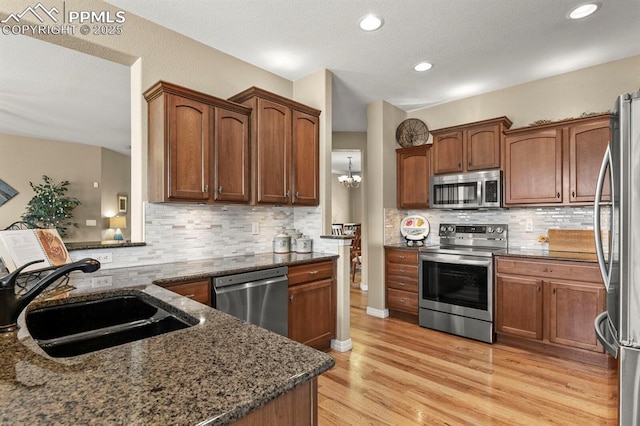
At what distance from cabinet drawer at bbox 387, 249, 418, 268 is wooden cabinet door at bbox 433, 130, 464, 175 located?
1053mm

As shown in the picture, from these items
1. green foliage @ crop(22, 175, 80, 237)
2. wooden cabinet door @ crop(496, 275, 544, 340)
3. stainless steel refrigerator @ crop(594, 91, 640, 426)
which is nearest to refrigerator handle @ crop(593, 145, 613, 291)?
stainless steel refrigerator @ crop(594, 91, 640, 426)

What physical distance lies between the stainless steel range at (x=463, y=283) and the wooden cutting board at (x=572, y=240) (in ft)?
1.53

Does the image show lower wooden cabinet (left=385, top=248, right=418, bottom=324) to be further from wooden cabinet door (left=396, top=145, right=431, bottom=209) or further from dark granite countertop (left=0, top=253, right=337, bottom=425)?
dark granite countertop (left=0, top=253, right=337, bottom=425)

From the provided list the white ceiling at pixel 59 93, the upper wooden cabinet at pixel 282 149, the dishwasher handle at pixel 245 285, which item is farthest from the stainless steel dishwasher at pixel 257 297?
the white ceiling at pixel 59 93

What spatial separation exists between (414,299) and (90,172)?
7085 mm

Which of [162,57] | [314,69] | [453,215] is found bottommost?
[453,215]

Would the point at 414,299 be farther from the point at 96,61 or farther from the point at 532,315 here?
the point at 96,61

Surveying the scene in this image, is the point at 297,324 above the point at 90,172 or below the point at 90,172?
below

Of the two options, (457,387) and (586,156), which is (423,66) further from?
(457,387)

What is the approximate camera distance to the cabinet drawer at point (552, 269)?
278 centimetres

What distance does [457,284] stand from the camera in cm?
351

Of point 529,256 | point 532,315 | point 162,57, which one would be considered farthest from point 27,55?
point 532,315

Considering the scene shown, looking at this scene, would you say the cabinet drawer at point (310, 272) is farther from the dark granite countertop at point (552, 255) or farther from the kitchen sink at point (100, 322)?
the dark granite countertop at point (552, 255)

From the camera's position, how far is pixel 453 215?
4.20m
